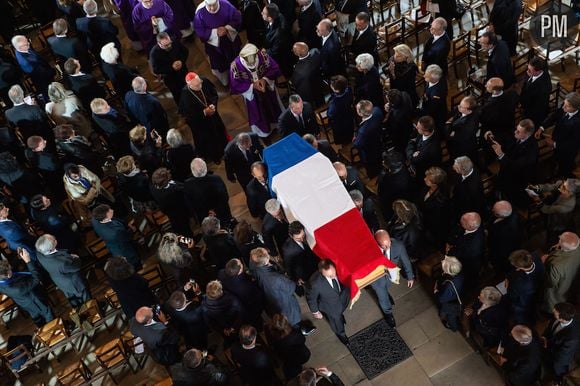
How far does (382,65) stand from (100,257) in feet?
18.9

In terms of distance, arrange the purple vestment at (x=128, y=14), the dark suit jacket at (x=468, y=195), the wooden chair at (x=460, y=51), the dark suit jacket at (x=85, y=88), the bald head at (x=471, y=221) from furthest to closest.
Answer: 1. the purple vestment at (x=128, y=14)
2. the wooden chair at (x=460, y=51)
3. the dark suit jacket at (x=85, y=88)
4. the dark suit jacket at (x=468, y=195)
5. the bald head at (x=471, y=221)

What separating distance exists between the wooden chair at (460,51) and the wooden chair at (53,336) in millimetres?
7386

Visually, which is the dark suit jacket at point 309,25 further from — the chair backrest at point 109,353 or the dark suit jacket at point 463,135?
the chair backrest at point 109,353

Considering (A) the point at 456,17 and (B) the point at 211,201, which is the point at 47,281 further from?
(A) the point at 456,17

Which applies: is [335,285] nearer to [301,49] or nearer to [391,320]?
[391,320]

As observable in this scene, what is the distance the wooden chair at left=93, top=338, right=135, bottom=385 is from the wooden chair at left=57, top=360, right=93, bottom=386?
0.21 m

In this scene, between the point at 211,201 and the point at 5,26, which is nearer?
the point at 211,201

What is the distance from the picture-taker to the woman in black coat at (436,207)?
9.01 meters

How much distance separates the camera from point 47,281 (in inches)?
422

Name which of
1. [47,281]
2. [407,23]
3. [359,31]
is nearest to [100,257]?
[47,281]

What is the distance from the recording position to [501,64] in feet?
35.1

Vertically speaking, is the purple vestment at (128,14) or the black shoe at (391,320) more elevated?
the purple vestment at (128,14)

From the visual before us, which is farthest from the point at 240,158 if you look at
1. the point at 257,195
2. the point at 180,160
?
the point at 180,160

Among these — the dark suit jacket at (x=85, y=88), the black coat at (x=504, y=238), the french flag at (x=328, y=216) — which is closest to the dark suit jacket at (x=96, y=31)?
the dark suit jacket at (x=85, y=88)
